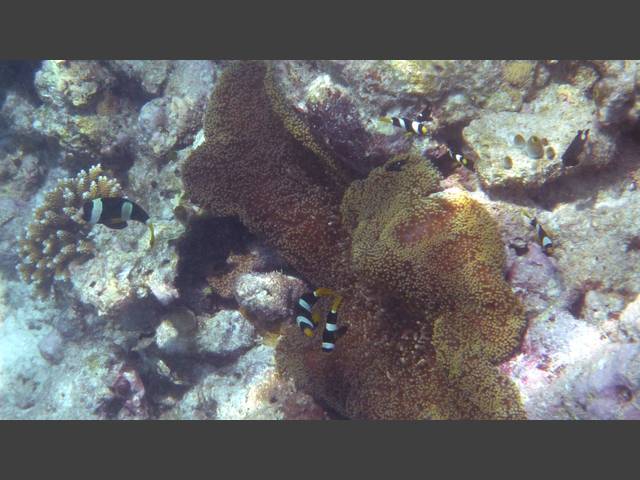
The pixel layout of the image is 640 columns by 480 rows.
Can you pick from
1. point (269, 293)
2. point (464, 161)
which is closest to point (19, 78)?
point (269, 293)

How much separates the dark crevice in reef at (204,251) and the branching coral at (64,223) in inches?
75.3

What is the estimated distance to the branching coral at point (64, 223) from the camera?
21.5ft

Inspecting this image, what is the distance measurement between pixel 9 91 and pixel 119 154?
2879 mm

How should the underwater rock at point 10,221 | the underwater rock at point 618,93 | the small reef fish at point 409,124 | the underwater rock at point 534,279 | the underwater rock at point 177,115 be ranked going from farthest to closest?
the underwater rock at point 10,221
the underwater rock at point 177,115
the small reef fish at point 409,124
the underwater rock at point 618,93
the underwater rock at point 534,279

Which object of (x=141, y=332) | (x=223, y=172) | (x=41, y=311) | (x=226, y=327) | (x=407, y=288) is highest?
(x=223, y=172)

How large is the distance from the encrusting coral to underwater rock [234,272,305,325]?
415 millimetres

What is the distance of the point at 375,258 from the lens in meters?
3.95

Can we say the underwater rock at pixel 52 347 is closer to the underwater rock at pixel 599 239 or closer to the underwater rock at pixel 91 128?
the underwater rock at pixel 91 128

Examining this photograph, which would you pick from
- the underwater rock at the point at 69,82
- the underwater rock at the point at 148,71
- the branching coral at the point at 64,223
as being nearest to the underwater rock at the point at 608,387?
the branching coral at the point at 64,223

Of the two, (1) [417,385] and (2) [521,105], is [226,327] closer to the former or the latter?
(1) [417,385]

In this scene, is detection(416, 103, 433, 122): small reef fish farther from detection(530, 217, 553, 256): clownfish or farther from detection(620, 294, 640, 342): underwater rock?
detection(620, 294, 640, 342): underwater rock

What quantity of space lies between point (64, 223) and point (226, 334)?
346 centimetres

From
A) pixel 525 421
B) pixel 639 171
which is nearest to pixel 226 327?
pixel 525 421

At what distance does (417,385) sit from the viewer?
3.84m
